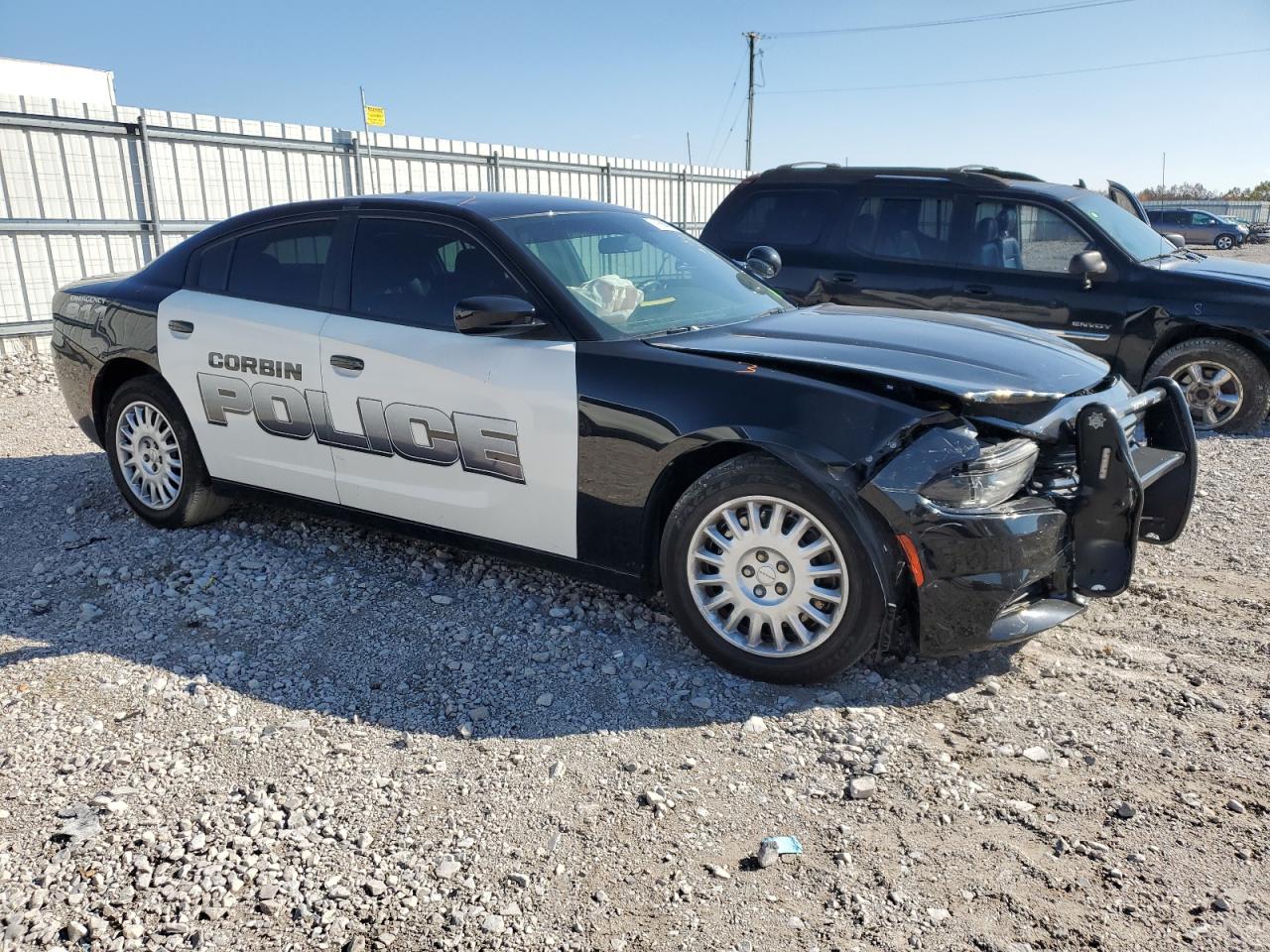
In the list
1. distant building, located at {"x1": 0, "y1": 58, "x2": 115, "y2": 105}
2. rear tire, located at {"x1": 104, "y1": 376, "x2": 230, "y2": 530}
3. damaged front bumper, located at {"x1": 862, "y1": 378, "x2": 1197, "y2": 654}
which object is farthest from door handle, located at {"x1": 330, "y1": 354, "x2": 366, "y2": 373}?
distant building, located at {"x1": 0, "y1": 58, "x2": 115, "y2": 105}

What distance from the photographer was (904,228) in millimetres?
8055

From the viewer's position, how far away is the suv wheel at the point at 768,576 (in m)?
3.42

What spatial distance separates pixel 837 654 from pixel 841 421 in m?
0.83

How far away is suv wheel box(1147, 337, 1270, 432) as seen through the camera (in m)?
7.52

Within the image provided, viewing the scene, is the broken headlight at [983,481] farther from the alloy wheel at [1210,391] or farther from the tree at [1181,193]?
the tree at [1181,193]

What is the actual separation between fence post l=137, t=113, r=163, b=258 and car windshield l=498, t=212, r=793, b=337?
26.3 ft

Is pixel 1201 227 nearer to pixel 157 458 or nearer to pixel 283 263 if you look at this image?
pixel 283 263

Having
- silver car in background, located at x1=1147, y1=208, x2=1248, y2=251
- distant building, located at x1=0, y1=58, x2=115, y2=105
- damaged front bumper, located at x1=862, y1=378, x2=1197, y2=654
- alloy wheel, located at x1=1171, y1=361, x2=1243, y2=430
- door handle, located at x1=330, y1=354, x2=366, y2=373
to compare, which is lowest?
silver car in background, located at x1=1147, y1=208, x2=1248, y2=251

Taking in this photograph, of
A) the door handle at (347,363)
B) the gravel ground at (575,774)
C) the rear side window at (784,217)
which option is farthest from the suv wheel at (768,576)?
the rear side window at (784,217)

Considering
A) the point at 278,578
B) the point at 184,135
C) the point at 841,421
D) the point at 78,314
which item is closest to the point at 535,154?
the point at 184,135

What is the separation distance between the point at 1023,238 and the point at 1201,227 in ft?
126

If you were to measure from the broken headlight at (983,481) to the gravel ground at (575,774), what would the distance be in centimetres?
78

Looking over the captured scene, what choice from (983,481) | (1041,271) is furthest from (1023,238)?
(983,481)

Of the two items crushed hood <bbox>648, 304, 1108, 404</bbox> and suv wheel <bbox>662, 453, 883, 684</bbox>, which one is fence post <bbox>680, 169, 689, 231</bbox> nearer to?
crushed hood <bbox>648, 304, 1108, 404</bbox>
